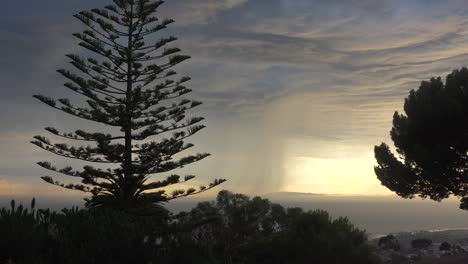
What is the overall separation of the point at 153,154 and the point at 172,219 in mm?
2737

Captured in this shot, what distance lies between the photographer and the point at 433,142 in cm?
2177

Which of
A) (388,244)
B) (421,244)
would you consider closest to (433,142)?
(388,244)

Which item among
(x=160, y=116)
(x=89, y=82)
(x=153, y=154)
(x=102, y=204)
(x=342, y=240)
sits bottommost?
(x=342, y=240)

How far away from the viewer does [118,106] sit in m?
18.9

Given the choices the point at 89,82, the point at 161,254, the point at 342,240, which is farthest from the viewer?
the point at 89,82

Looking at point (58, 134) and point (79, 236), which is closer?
point (79, 236)

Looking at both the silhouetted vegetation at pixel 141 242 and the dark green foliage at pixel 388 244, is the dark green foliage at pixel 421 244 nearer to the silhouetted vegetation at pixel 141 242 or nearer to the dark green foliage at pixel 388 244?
the dark green foliage at pixel 388 244

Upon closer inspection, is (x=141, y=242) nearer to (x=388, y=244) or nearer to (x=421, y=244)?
(x=388, y=244)

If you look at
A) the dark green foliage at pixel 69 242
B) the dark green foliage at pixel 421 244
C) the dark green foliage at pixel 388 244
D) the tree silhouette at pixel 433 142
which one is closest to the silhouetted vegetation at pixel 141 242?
the dark green foliage at pixel 69 242

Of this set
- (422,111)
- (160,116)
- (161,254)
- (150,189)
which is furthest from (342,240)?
(422,111)

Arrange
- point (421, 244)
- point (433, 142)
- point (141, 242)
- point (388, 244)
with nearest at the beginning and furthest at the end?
point (141, 242) < point (433, 142) < point (388, 244) < point (421, 244)

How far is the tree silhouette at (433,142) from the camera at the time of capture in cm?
2103

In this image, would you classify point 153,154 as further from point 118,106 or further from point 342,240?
point 342,240

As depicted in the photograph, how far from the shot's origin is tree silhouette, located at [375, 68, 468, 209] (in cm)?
2103
